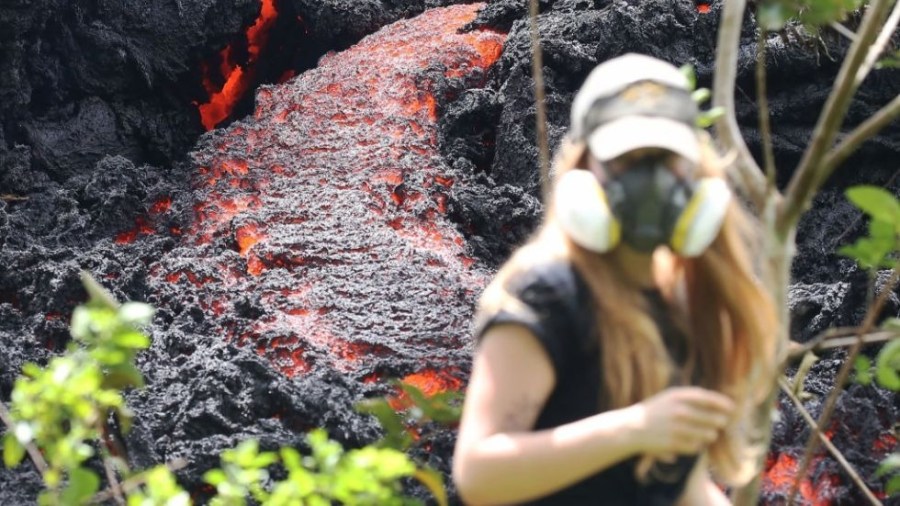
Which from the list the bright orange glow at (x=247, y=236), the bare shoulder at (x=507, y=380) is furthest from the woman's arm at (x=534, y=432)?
the bright orange glow at (x=247, y=236)

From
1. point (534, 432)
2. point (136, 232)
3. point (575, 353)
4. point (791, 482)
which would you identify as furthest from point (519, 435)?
point (136, 232)

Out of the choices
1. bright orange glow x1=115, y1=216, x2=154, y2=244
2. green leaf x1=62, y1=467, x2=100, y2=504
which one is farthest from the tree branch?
bright orange glow x1=115, y1=216, x2=154, y2=244

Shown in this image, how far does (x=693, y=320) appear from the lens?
1486 mm

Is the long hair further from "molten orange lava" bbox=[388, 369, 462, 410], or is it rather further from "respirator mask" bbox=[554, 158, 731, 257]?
"molten orange lava" bbox=[388, 369, 462, 410]

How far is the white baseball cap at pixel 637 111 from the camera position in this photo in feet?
4.43

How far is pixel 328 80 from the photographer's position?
13.5 feet

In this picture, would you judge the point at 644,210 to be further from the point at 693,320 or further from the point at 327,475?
the point at 327,475

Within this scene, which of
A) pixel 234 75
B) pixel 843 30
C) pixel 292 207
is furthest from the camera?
pixel 234 75

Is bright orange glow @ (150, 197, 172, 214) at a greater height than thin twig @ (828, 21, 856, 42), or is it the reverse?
thin twig @ (828, 21, 856, 42)

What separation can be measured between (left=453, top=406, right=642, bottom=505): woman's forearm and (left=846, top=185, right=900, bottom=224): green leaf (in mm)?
581

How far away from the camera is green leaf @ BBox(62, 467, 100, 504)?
4.55ft

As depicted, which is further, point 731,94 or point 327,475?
point 731,94

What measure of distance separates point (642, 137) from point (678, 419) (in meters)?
0.36

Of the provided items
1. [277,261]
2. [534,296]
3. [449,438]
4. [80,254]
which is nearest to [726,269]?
[534,296]
